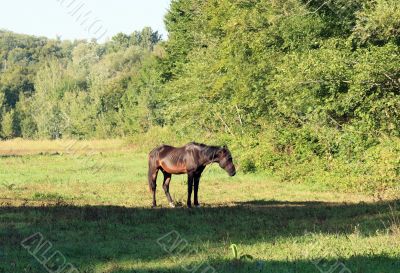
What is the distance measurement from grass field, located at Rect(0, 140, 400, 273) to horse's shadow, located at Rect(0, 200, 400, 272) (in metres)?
0.03

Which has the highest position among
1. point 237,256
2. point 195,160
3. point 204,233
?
point 195,160

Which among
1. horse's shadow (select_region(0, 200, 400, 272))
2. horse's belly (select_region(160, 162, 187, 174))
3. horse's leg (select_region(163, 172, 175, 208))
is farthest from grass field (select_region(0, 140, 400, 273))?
horse's belly (select_region(160, 162, 187, 174))

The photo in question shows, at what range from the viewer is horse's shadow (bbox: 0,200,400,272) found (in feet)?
41.3

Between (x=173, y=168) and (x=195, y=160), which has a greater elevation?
(x=195, y=160)

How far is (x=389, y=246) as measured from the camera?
479 inches

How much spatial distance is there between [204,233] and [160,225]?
5.92 feet

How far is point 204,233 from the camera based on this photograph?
49.4 ft

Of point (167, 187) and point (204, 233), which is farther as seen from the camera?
point (167, 187)

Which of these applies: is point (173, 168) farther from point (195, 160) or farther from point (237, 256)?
point (237, 256)

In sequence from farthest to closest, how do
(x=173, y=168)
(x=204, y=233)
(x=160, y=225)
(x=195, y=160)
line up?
1. (x=173, y=168)
2. (x=195, y=160)
3. (x=160, y=225)
4. (x=204, y=233)

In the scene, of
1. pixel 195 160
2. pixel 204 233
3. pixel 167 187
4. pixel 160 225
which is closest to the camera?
pixel 204 233

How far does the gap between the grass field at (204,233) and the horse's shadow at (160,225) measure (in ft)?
0.09

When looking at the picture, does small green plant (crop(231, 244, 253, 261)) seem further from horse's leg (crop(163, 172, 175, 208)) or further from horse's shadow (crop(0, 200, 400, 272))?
horse's leg (crop(163, 172, 175, 208))

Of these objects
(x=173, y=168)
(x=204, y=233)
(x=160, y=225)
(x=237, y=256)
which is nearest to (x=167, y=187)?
(x=173, y=168)
